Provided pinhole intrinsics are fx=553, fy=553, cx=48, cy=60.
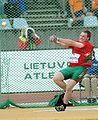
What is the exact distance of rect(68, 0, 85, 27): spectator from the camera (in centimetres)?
1568

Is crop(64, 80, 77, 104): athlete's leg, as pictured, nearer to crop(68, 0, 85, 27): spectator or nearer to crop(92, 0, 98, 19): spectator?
crop(68, 0, 85, 27): spectator

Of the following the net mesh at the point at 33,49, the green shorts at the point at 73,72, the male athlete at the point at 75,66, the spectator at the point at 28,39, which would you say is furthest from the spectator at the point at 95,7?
the green shorts at the point at 73,72

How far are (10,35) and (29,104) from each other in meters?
2.08

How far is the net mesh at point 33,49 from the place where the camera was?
47.9 ft

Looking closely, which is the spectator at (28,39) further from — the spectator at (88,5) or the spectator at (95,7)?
the spectator at (95,7)

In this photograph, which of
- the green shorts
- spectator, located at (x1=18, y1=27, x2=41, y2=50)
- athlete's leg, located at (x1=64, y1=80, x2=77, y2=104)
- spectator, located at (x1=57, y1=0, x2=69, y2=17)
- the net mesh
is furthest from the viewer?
spectator, located at (x1=57, y1=0, x2=69, y2=17)

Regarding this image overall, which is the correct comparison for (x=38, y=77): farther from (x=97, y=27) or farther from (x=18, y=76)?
(x=97, y=27)

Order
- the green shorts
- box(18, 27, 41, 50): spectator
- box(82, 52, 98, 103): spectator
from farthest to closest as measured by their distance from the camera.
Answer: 1. box(18, 27, 41, 50): spectator
2. box(82, 52, 98, 103): spectator
3. the green shorts

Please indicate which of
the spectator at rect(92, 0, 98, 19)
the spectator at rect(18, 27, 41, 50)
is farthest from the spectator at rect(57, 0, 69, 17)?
the spectator at rect(18, 27, 41, 50)

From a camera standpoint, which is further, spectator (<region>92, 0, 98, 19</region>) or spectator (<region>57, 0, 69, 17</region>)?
spectator (<region>57, 0, 69, 17</region>)

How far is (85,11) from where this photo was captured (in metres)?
16.0

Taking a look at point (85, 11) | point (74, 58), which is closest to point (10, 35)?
point (85, 11)

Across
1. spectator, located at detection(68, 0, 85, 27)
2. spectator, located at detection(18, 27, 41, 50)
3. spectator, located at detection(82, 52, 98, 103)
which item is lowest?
spectator, located at detection(82, 52, 98, 103)

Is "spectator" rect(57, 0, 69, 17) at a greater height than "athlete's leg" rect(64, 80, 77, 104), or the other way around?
"spectator" rect(57, 0, 69, 17)
